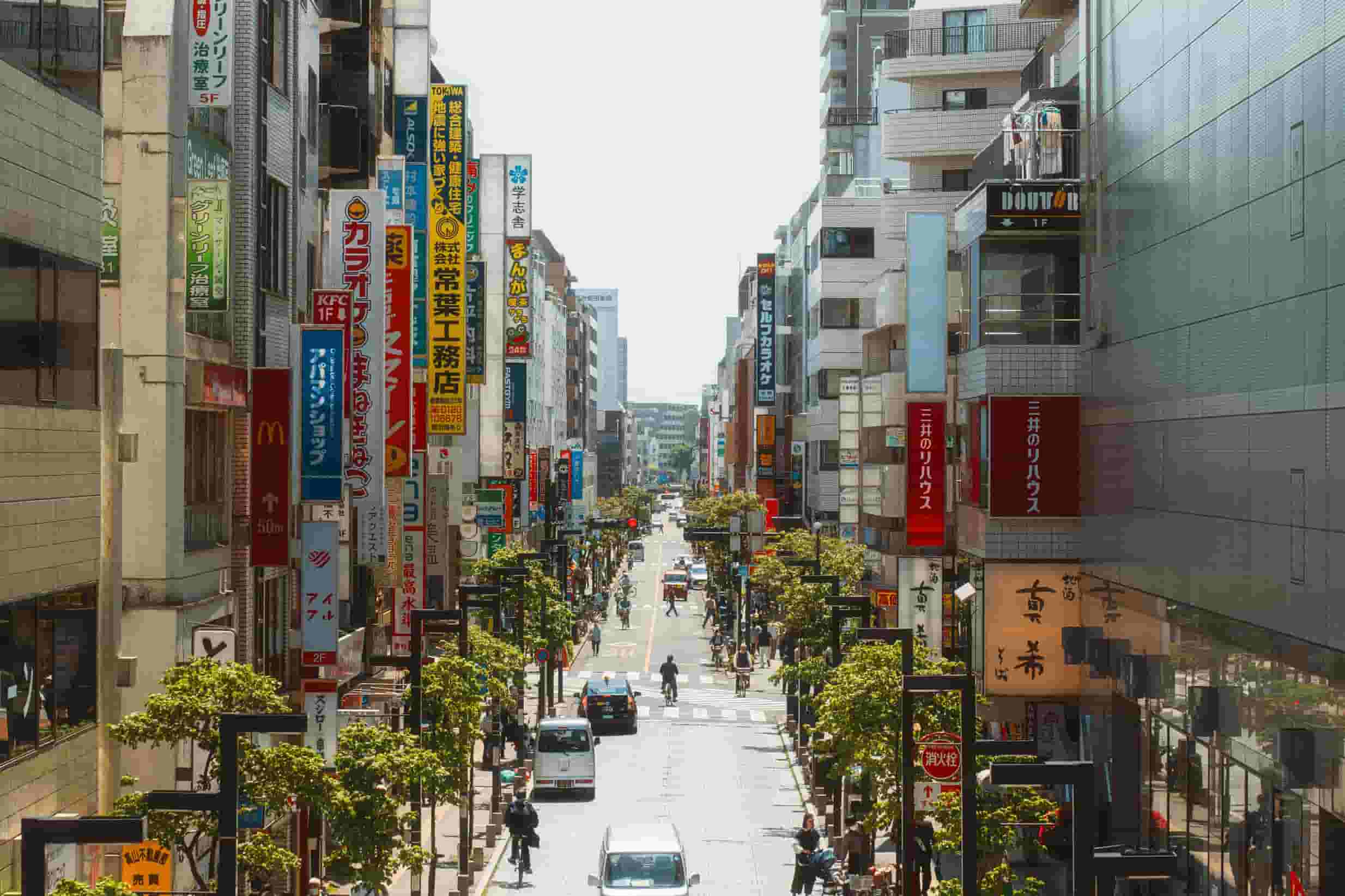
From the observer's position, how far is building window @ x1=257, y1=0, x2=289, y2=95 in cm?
3189

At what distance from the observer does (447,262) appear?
4988 centimetres

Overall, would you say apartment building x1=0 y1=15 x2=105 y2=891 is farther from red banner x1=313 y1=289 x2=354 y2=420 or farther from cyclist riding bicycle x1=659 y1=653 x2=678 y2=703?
cyclist riding bicycle x1=659 y1=653 x2=678 y2=703

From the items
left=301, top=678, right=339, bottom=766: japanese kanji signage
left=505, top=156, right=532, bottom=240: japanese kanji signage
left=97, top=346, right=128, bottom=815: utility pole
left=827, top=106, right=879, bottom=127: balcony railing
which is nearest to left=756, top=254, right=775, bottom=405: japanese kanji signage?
left=827, top=106, right=879, bottom=127: balcony railing

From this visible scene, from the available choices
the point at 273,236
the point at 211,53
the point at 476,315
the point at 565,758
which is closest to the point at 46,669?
the point at 211,53

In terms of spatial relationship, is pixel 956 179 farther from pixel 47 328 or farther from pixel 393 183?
pixel 47 328

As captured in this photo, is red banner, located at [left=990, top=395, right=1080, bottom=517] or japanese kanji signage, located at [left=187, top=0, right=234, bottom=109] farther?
red banner, located at [left=990, top=395, right=1080, bottom=517]

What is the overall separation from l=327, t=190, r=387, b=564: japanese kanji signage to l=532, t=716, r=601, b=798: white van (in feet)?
37.8

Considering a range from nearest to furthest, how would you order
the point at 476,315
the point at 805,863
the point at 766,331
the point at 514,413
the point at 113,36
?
the point at 113,36 < the point at 805,863 < the point at 476,315 < the point at 514,413 < the point at 766,331

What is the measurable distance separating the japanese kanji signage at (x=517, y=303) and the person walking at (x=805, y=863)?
51519 millimetres

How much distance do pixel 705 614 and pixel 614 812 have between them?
57.2 meters

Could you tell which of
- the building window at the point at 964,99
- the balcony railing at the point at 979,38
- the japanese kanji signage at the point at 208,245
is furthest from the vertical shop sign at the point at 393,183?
the building window at the point at 964,99

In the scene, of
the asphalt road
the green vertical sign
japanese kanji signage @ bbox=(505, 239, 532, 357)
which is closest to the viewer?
the green vertical sign

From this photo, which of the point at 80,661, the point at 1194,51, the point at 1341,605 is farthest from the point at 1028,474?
the point at 80,661

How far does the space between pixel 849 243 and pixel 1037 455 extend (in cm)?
5118
